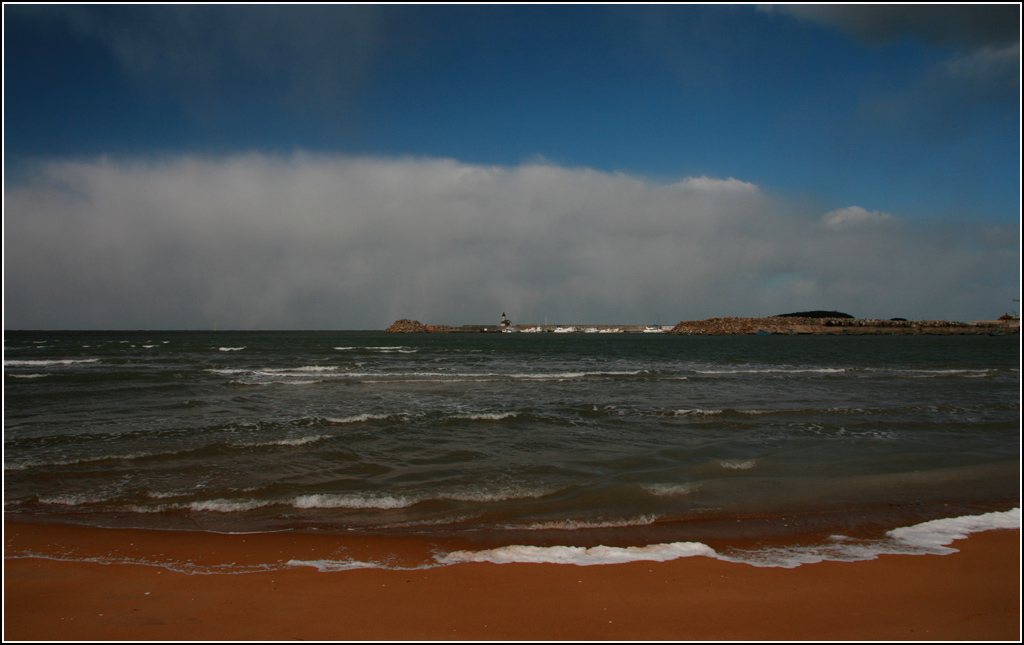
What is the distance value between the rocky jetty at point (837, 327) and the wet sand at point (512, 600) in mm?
154226

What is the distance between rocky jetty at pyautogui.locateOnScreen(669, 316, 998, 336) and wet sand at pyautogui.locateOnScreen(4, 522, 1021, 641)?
6072 inches

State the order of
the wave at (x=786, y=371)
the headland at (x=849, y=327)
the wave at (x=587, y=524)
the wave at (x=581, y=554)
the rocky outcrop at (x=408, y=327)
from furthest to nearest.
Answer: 1. the rocky outcrop at (x=408, y=327)
2. the headland at (x=849, y=327)
3. the wave at (x=786, y=371)
4. the wave at (x=587, y=524)
5. the wave at (x=581, y=554)

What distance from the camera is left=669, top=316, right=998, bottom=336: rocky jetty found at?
142000 millimetres

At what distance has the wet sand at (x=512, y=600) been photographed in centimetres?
380

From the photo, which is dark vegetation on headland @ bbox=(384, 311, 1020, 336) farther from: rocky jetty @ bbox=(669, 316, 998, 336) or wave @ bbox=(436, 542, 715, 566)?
wave @ bbox=(436, 542, 715, 566)

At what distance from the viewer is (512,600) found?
14.0 feet

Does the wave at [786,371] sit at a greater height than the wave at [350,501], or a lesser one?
greater

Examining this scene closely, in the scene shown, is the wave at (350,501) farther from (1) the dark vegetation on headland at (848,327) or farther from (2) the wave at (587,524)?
(1) the dark vegetation on headland at (848,327)

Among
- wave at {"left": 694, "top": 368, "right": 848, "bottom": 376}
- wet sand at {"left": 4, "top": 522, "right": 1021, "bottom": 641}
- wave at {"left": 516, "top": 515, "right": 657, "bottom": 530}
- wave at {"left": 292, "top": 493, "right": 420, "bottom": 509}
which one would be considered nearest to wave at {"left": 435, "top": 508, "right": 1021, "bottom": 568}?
wet sand at {"left": 4, "top": 522, "right": 1021, "bottom": 641}

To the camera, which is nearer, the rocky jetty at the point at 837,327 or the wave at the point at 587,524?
the wave at the point at 587,524

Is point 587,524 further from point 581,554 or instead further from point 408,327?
point 408,327

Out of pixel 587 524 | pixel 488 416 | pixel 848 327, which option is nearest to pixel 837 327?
pixel 848 327

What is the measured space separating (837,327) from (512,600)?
174 meters

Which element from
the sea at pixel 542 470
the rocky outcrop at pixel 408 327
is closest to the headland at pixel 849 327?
the rocky outcrop at pixel 408 327
